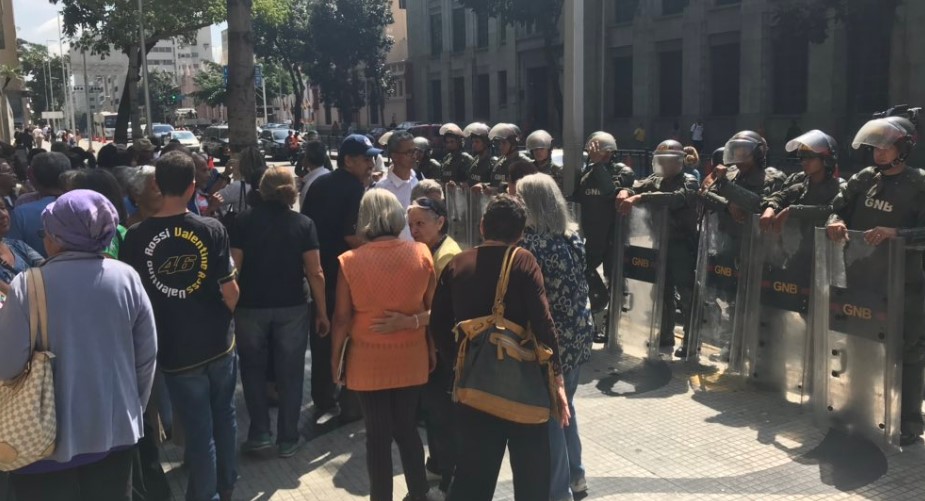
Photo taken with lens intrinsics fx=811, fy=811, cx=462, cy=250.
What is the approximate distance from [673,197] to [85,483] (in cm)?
480

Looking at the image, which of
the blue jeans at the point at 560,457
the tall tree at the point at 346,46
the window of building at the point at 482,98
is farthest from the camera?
the tall tree at the point at 346,46

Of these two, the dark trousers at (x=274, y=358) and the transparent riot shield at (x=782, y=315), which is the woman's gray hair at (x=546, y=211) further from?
the transparent riot shield at (x=782, y=315)

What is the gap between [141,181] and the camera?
510 cm

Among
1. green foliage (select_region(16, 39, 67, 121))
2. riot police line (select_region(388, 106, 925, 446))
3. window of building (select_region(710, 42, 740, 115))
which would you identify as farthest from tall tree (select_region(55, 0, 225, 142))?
green foliage (select_region(16, 39, 67, 121))

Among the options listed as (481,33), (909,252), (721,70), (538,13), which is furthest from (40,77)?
(909,252)

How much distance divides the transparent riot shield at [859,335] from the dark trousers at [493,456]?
96.6 inches

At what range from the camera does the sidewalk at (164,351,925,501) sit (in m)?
4.44

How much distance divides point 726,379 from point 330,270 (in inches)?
124

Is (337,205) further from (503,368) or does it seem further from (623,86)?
(623,86)

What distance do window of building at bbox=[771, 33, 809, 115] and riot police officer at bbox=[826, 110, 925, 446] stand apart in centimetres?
2761

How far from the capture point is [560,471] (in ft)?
13.0

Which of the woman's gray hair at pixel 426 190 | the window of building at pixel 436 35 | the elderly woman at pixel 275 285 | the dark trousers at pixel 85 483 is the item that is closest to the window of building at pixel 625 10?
the window of building at pixel 436 35

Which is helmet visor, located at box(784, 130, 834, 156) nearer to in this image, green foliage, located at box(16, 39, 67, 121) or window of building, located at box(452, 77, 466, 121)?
window of building, located at box(452, 77, 466, 121)

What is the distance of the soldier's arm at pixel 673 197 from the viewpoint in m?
6.49
